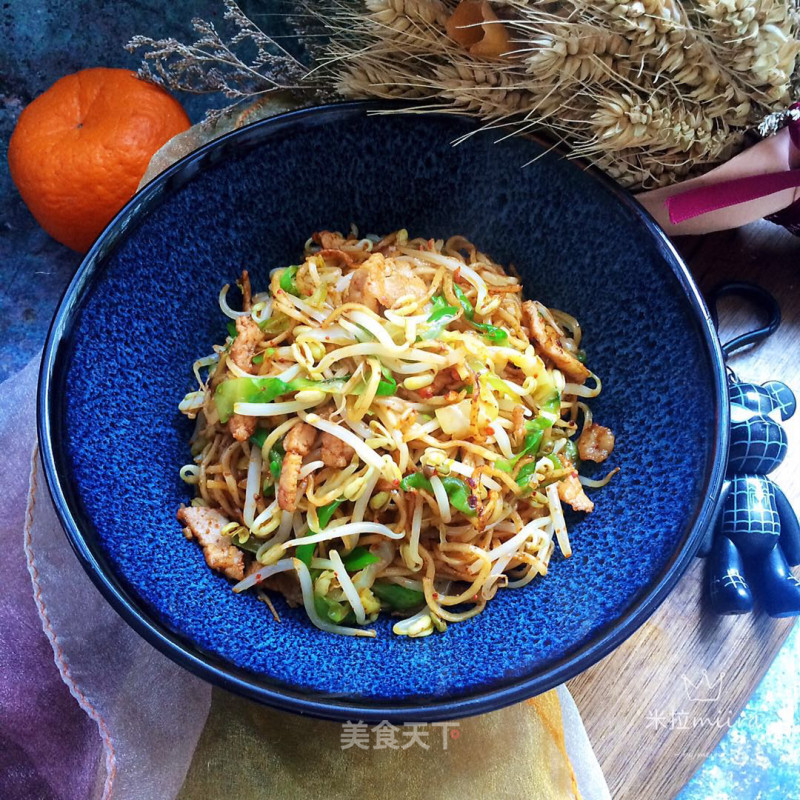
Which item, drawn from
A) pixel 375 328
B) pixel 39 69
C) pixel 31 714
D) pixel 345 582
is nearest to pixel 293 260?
pixel 375 328

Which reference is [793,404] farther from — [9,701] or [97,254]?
[9,701]

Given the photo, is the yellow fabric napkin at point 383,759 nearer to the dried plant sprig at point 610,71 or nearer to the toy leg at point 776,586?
the toy leg at point 776,586

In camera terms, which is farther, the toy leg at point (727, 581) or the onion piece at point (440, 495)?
the toy leg at point (727, 581)

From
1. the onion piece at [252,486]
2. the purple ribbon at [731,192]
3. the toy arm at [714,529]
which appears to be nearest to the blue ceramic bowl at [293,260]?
the onion piece at [252,486]

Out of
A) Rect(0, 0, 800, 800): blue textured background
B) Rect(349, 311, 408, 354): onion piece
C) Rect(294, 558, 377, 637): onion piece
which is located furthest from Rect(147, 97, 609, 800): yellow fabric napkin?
Rect(0, 0, 800, 800): blue textured background

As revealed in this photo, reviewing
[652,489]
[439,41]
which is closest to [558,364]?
[652,489]

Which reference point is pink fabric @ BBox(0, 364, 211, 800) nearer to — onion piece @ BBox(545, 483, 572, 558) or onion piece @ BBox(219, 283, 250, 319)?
onion piece @ BBox(219, 283, 250, 319)
